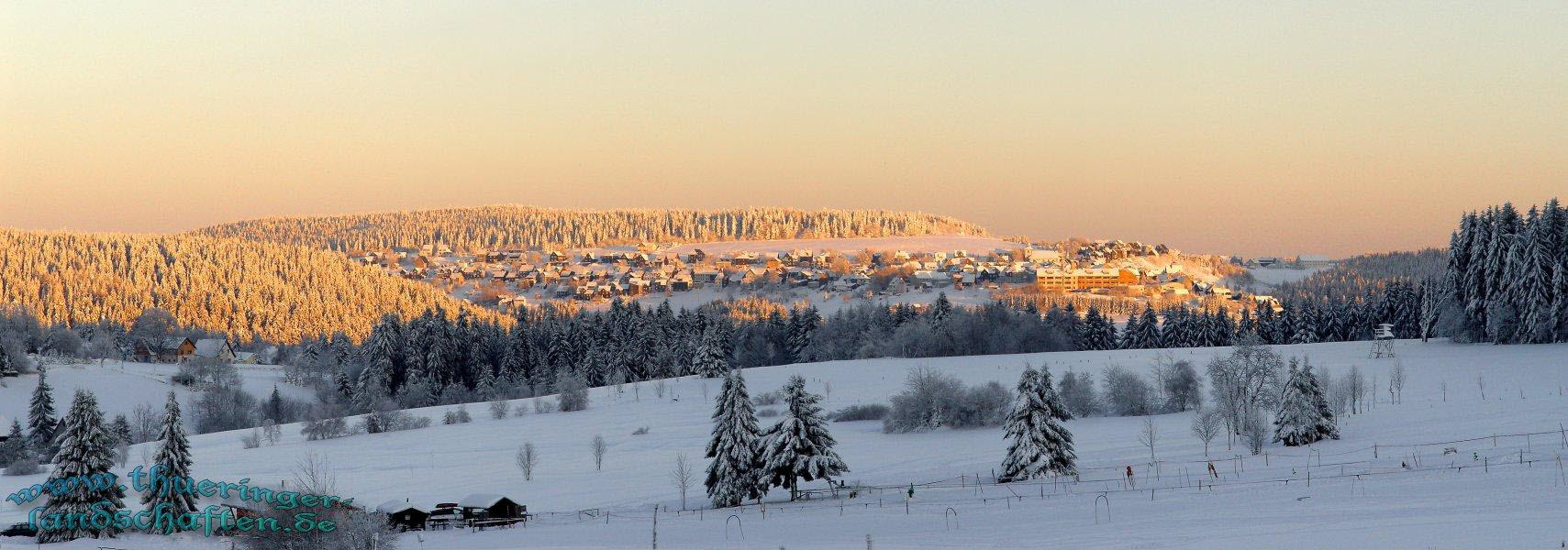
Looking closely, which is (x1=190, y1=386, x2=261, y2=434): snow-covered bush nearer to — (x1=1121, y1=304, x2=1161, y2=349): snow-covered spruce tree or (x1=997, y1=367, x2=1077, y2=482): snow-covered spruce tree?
(x1=997, y1=367, x2=1077, y2=482): snow-covered spruce tree

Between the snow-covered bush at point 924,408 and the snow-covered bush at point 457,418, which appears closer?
the snow-covered bush at point 924,408

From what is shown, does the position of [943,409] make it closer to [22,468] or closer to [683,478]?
[683,478]

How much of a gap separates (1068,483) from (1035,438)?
296 cm

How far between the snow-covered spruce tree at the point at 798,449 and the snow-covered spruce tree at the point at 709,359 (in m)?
50.5

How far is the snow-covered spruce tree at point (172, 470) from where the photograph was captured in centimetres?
4691

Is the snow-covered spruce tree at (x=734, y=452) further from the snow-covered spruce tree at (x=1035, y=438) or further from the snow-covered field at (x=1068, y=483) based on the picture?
the snow-covered spruce tree at (x=1035, y=438)

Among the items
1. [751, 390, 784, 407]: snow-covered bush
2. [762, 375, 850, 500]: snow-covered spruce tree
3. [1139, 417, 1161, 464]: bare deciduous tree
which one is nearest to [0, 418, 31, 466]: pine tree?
[751, 390, 784, 407]: snow-covered bush

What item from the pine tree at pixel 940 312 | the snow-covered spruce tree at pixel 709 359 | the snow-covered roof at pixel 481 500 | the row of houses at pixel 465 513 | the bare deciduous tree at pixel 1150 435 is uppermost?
the pine tree at pixel 940 312

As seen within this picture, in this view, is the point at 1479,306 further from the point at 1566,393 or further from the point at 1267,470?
the point at 1267,470

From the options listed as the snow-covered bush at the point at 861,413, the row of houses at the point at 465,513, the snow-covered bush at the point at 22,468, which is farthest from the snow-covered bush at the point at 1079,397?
the snow-covered bush at the point at 22,468

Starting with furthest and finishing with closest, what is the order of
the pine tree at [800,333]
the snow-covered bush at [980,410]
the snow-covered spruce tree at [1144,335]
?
the pine tree at [800,333] → the snow-covered spruce tree at [1144,335] → the snow-covered bush at [980,410]

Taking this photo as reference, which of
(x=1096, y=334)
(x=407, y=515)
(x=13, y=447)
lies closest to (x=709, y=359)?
(x=1096, y=334)

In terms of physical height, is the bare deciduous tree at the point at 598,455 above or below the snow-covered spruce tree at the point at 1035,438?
below

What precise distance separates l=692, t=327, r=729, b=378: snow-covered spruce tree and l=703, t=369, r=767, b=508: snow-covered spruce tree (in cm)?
5048
